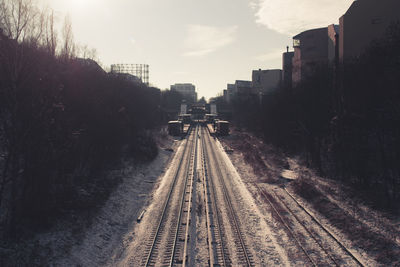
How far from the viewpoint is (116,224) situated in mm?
14539

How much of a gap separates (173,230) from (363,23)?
110 ft

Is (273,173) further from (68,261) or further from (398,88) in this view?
(68,261)

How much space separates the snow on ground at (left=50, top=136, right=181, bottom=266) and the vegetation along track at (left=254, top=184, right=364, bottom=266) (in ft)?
24.5

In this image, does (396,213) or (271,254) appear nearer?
(271,254)

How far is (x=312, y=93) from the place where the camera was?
81.7ft

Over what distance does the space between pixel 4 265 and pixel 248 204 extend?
40.3ft

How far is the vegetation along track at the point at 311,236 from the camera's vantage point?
10.7 metres

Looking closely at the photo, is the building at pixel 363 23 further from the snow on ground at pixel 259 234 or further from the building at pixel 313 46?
the snow on ground at pixel 259 234

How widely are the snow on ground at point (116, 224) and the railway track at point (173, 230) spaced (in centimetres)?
131

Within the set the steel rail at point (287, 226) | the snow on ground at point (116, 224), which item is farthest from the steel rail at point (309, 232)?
the snow on ground at point (116, 224)

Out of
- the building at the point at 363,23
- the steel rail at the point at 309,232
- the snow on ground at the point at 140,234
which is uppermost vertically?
the building at the point at 363,23

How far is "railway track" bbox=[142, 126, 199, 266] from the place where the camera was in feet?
35.9

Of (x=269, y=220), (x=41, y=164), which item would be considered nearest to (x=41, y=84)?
(x=41, y=164)

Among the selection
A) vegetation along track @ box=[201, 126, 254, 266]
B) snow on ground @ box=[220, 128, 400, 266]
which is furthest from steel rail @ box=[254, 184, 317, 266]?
vegetation along track @ box=[201, 126, 254, 266]
